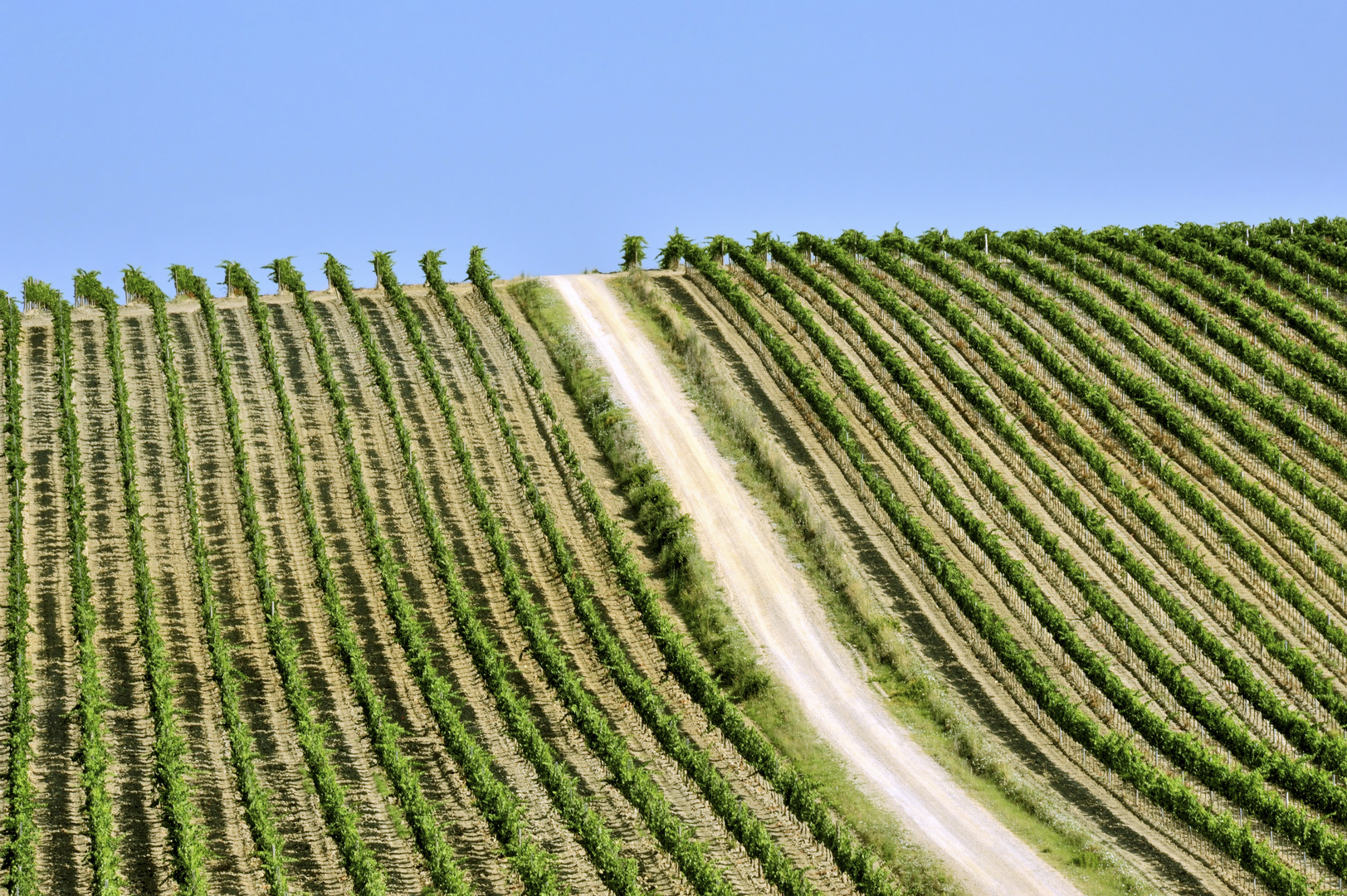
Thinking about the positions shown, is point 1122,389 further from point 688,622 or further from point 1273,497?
point 688,622

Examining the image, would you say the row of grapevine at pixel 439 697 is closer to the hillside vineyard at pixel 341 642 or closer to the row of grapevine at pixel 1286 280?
the hillside vineyard at pixel 341 642

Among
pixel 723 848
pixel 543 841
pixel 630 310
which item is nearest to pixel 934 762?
pixel 723 848

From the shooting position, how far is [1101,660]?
39281mm

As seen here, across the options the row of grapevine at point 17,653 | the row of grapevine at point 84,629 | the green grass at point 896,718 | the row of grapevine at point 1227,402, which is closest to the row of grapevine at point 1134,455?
the row of grapevine at point 1227,402

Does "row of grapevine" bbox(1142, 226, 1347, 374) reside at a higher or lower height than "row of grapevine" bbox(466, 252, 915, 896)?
higher

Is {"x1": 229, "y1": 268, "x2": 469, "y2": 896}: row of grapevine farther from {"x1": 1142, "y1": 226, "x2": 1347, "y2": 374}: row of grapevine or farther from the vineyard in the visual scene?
{"x1": 1142, "y1": 226, "x2": 1347, "y2": 374}: row of grapevine

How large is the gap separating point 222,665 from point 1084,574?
80.7ft

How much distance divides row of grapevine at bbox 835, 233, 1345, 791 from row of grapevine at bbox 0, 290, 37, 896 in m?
28.3

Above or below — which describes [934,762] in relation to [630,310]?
below

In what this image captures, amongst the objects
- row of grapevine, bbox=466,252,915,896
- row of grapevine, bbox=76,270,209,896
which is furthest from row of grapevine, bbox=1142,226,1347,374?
row of grapevine, bbox=76,270,209,896

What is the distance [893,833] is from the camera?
33.8m

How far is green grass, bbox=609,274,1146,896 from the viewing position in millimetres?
33031

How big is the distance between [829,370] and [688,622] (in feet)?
54.4

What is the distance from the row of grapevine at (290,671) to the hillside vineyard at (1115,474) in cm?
1716
